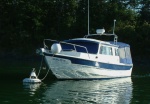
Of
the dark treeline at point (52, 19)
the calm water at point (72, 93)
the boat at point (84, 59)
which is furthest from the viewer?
the dark treeline at point (52, 19)

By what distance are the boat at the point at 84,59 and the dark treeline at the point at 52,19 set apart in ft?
93.1

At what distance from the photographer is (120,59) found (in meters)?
28.5

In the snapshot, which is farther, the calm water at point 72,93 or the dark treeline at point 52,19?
the dark treeline at point 52,19

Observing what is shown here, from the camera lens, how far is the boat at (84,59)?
2409cm

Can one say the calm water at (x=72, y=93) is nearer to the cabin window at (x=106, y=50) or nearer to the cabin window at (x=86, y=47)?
the cabin window at (x=86, y=47)

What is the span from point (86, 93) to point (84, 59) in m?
5.58

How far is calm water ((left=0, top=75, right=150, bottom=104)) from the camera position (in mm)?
17128

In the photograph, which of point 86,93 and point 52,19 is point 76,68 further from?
point 52,19

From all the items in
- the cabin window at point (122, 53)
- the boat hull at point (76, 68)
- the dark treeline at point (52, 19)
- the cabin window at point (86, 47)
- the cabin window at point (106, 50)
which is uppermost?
the dark treeline at point (52, 19)

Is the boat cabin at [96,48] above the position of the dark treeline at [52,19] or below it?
below

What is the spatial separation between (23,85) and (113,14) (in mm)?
38573

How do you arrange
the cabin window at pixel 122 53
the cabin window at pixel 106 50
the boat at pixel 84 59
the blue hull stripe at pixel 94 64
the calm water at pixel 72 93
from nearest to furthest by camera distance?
the calm water at pixel 72 93 < the boat at pixel 84 59 < the blue hull stripe at pixel 94 64 < the cabin window at pixel 106 50 < the cabin window at pixel 122 53

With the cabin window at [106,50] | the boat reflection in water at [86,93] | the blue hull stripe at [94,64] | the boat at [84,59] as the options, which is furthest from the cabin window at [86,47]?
the boat reflection in water at [86,93]

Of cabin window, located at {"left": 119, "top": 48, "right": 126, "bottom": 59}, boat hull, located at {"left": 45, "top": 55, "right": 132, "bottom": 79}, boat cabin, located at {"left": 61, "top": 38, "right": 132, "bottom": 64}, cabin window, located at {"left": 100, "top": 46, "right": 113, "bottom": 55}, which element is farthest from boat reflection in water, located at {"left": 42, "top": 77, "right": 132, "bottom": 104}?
cabin window, located at {"left": 119, "top": 48, "right": 126, "bottom": 59}
